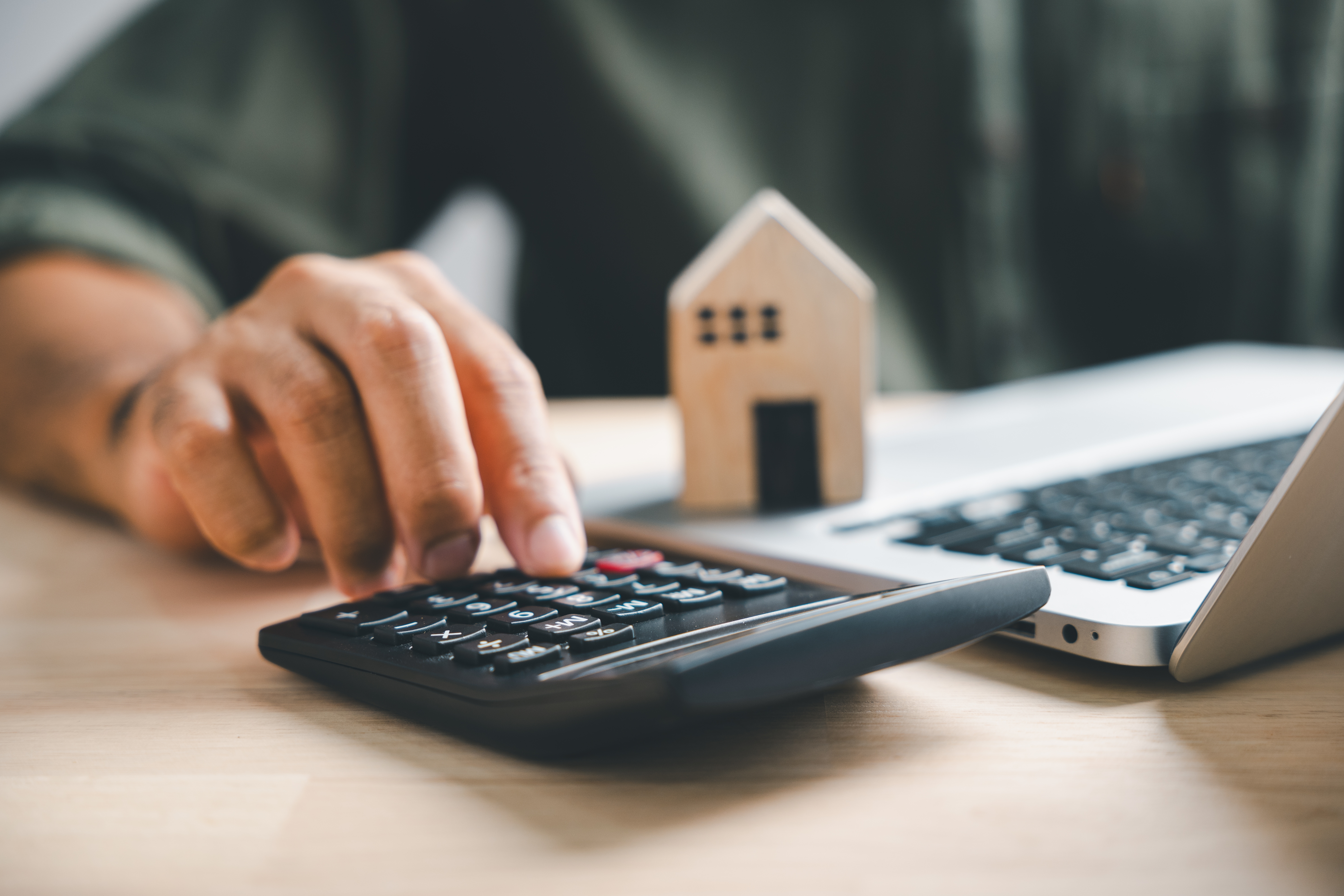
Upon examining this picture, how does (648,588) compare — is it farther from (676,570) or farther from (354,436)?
(354,436)

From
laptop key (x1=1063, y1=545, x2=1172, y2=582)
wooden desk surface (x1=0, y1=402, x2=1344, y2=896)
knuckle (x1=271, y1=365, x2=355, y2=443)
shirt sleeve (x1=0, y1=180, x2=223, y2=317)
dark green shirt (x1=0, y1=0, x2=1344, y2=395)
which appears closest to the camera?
wooden desk surface (x1=0, y1=402, x2=1344, y2=896)

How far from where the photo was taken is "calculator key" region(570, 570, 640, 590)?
308 millimetres

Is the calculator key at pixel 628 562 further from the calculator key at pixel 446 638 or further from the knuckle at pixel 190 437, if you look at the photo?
the knuckle at pixel 190 437

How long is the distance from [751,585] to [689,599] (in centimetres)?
2

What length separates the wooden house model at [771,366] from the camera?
1.45 ft

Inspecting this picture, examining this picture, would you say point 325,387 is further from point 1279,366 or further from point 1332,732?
point 1279,366

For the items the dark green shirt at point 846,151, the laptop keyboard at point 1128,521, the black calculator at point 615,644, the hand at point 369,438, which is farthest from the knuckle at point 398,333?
the dark green shirt at point 846,151

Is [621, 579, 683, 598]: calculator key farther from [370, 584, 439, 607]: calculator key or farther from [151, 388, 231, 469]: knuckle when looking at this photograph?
[151, 388, 231, 469]: knuckle

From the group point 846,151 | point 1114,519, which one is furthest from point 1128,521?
point 846,151

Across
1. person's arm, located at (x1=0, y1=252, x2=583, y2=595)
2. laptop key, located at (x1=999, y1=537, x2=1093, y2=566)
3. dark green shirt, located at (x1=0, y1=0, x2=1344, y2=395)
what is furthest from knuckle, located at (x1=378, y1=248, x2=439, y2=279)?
dark green shirt, located at (x1=0, y1=0, x2=1344, y2=395)

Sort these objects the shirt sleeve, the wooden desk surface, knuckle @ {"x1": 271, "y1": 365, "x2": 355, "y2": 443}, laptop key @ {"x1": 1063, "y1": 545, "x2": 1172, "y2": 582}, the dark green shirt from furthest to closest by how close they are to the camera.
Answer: the dark green shirt, the shirt sleeve, knuckle @ {"x1": 271, "y1": 365, "x2": 355, "y2": 443}, laptop key @ {"x1": 1063, "y1": 545, "x2": 1172, "y2": 582}, the wooden desk surface

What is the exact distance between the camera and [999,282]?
125cm

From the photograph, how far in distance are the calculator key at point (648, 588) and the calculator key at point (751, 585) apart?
2cm

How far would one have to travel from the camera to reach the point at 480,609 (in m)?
0.29
